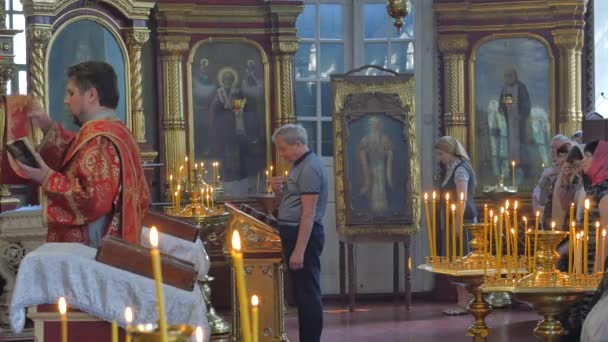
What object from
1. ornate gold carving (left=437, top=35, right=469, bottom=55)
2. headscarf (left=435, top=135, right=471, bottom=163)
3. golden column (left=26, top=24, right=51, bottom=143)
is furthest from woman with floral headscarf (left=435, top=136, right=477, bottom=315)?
golden column (left=26, top=24, right=51, bottom=143)

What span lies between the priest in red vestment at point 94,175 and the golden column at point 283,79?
21.8 feet

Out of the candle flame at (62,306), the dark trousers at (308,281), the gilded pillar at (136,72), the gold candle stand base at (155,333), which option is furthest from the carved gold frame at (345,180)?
the gold candle stand base at (155,333)

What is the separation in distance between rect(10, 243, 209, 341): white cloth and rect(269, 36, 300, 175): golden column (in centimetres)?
703

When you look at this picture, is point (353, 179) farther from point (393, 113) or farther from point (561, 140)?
point (561, 140)

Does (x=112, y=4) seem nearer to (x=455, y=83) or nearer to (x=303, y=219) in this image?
(x=455, y=83)

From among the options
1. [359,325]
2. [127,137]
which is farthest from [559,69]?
[127,137]

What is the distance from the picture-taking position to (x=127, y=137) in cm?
438

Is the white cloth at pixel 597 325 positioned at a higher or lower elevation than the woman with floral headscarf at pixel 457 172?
lower

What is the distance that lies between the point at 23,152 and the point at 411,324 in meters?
6.00

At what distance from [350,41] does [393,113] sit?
1166 mm

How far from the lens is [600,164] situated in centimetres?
657

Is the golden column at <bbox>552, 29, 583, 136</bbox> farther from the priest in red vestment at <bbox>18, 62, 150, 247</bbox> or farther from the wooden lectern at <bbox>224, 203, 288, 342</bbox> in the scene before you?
the priest in red vestment at <bbox>18, 62, 150, 247</bbox>

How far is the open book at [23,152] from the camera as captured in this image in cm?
417

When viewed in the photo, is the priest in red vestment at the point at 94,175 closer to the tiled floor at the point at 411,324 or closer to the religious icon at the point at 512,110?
the tiled floor at the point at 411,324
